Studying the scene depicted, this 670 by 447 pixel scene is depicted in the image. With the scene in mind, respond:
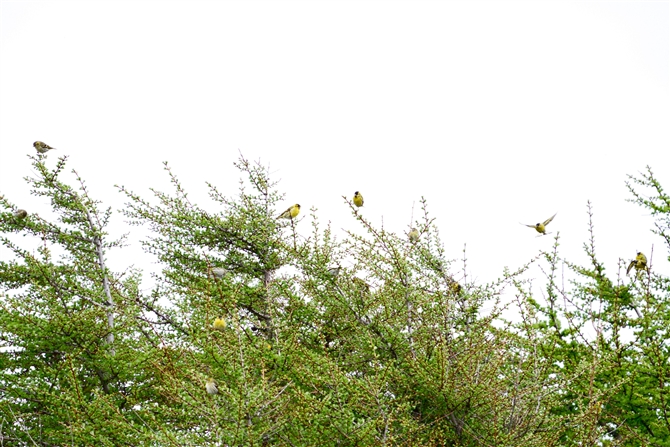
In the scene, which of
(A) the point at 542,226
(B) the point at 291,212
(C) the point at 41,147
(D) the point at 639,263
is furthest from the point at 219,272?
(D) the point at 639,263

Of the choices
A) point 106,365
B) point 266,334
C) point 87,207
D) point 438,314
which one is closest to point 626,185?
point 438,314

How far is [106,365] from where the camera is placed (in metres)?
7.62

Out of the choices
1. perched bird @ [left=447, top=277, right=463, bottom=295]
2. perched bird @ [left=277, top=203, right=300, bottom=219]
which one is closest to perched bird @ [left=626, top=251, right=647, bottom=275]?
perched bird @ [left=447, top=277, right=463, bottom=295]

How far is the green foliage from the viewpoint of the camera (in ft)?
16.1

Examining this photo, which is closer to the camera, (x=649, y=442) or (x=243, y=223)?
(x=649, y=442)

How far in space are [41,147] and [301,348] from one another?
656 centimetres

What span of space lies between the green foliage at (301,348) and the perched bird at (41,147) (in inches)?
28.9

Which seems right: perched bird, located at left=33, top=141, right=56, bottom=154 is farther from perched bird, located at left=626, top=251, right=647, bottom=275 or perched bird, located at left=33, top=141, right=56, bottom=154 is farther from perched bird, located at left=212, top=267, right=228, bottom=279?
perched bird, located at left=626, top=251, right=647, bottom=275

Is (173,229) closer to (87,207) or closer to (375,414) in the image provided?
(87,207)

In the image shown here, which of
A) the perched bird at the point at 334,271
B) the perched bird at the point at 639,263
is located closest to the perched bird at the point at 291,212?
the perched bird at the point at 334,271

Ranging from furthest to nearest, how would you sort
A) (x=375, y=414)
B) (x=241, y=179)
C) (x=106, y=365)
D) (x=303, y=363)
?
1. (x=241, y=179)
2. (x=106, y=365)
3. (x=303, y=363)
4. (x=375, y=414)

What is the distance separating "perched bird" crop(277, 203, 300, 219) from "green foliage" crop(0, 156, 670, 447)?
21 cm

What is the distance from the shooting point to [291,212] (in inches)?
366

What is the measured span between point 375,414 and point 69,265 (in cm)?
640
